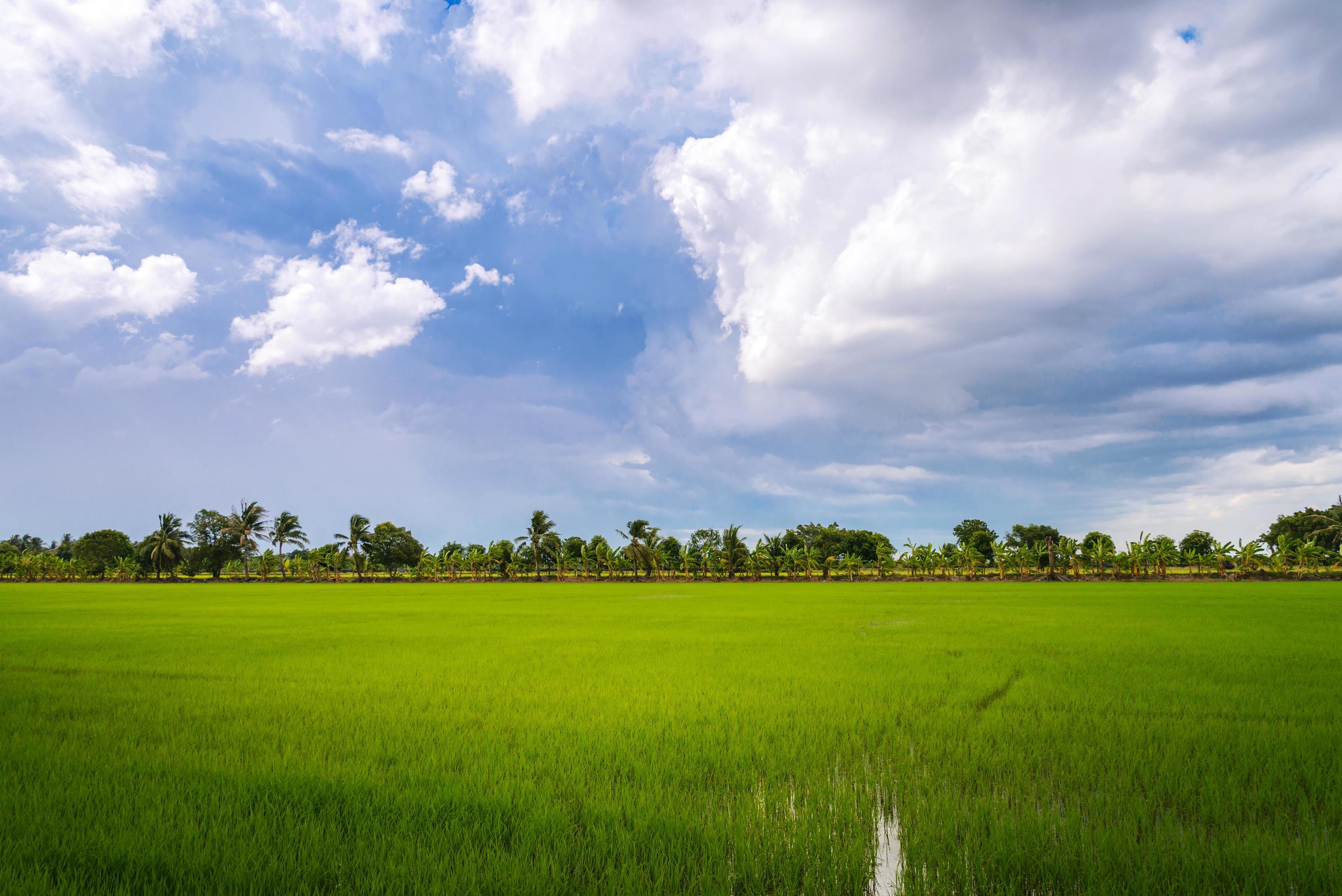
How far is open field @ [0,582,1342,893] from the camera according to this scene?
3926 mm

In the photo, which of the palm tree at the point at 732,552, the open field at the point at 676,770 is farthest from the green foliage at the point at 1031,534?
the open field at the point at 676,770

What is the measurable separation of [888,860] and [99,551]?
127600 millimetres

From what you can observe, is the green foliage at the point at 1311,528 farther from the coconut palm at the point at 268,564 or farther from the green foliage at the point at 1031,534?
the coconut palm at the point at 268,564

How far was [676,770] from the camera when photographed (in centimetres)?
572

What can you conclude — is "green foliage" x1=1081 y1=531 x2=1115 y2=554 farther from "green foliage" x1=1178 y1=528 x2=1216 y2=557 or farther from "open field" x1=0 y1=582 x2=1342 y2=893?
"open field" x1=0 y1=582 x2=1342 y2=893

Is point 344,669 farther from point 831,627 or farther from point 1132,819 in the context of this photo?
point 831,627

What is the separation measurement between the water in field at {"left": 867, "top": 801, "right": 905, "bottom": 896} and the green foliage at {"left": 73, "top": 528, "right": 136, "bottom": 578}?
12401 cm

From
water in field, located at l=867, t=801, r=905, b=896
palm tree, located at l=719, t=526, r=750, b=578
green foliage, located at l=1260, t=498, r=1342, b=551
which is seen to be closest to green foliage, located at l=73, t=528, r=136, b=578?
palm tree, located at l=719, t=526, r=750, b=578

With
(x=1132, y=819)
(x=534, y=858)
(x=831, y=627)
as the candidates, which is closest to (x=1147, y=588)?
(x=831, y=627)

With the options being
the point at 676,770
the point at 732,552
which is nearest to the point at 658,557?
the point at 732,552

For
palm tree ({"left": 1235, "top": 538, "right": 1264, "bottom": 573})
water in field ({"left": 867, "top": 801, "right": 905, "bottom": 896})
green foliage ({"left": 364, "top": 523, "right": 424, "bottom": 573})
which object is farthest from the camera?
green foliage ({"left": 364, "top": 523, "right": 424, "bottom": 573})

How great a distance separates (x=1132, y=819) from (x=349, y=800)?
580 centimetres

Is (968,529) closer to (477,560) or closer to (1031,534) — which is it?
(1031,534)

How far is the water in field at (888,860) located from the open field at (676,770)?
0.03 meters
